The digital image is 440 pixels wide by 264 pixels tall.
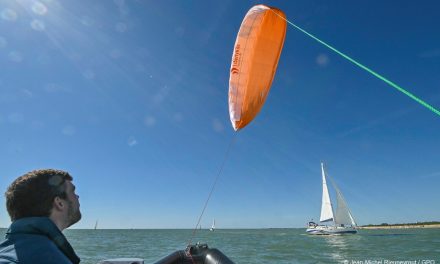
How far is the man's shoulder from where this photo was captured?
1.74 m

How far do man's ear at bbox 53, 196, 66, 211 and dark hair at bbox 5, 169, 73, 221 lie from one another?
0.08ft

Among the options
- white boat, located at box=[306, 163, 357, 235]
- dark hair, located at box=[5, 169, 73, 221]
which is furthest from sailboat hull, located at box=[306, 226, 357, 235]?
dark hair, located at box=[5, 169, 73, 221]

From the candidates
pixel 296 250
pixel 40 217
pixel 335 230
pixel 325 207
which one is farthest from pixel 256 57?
pixel 325 207

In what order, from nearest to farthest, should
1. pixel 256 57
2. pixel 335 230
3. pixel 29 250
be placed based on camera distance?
pixel 29 250
pixel 256 57
pixel 335 230

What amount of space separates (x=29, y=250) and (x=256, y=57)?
7.62 metres

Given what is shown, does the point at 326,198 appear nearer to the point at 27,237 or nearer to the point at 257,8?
the point at 257,8

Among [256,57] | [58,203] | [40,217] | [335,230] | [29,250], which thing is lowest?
[29,250]

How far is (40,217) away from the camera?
6.55 ft

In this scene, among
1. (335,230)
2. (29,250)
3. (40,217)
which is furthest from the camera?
(335,230)

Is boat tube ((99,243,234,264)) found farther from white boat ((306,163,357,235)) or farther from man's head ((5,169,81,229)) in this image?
white boat ((306,163,357,235))

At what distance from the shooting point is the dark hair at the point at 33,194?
6.89ft

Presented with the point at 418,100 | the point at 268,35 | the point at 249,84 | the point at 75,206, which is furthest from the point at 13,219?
the point at 268,35

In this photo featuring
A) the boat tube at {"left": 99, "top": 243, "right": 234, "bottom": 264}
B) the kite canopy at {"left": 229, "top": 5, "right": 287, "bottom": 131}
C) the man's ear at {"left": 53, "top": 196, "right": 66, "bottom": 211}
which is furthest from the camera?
the kite canopy at {"left": 229, "top": 5, "right": 287, "bottom": 131}

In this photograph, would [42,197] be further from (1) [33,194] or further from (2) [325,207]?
(2) [325,207]
